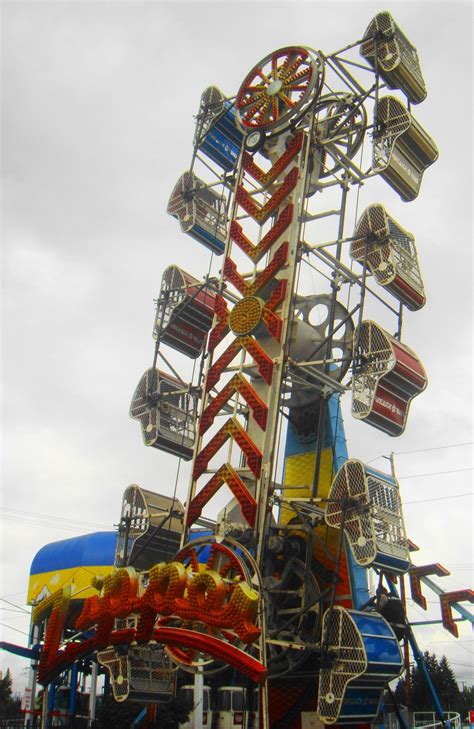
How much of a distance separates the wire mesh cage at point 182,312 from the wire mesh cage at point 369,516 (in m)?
10.8

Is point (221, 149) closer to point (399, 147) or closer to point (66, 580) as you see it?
point (399, 147)

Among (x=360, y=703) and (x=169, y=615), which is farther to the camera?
(x=360, y=703)

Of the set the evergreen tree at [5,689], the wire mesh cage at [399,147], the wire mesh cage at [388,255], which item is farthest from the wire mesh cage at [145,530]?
the evergreen tree at [5,689]

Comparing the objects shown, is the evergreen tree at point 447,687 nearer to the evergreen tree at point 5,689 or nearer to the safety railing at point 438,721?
the safety railing at point 438,721

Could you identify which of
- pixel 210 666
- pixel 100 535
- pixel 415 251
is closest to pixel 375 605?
pixel 210 666

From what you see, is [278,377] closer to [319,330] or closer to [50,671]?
[319,330]

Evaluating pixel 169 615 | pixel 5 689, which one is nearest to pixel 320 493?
pixel 169 615

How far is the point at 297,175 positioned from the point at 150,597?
48.4 ft

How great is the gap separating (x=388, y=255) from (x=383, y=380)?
4660 mm

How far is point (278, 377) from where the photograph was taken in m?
23.6

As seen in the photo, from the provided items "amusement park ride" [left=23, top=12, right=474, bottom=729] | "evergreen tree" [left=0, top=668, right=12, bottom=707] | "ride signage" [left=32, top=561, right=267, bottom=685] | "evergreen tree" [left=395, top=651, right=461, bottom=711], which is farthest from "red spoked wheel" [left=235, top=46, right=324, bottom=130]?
"evergreen tree" [left=0, top=668, right=12, bottom=707]

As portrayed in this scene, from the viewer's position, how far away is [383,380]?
74.9 ft

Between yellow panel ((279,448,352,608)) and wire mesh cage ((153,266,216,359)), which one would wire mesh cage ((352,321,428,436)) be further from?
wire mesh cage ((153,266,216,359))

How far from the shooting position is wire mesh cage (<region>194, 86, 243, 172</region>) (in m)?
31.5
